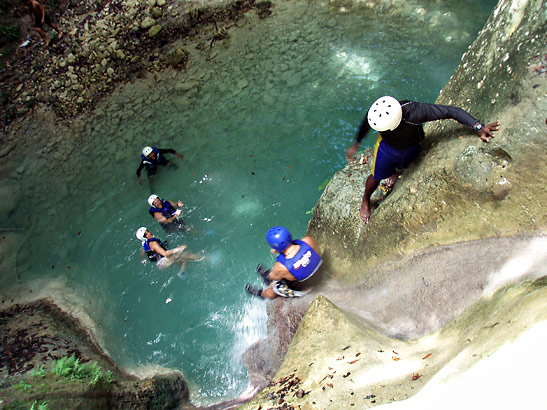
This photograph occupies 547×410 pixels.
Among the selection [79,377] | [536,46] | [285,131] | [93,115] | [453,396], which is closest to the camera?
[453,396]

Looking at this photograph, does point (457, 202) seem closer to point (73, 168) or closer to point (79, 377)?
point (79, 377)

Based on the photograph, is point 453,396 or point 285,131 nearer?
point 453,396

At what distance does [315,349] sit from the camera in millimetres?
3992

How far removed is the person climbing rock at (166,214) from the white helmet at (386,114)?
18.1 feet

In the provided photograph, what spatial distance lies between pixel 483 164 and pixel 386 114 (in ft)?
3.64

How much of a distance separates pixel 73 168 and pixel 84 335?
15.8 ft

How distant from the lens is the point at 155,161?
920 cm

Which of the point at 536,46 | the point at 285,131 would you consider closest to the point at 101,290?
the point at 285,131

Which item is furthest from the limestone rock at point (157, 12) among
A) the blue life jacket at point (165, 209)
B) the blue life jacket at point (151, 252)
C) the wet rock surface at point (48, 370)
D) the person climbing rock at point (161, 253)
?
the wet rock surface at point (48, 370)

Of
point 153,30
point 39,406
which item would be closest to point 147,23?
point 153,30

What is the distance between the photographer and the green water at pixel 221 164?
738 cm

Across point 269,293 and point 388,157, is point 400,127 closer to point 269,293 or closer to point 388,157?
point 388,157

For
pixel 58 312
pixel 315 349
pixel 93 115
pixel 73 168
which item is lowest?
pixel 58 312

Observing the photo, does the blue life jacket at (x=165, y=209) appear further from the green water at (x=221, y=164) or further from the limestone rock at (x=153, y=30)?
the limestone rock at (x=153, y=30)
